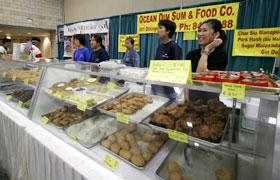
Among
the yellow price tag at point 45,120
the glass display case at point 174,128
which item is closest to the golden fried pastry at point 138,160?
the glass display case at point 174,128

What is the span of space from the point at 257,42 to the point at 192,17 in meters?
1.62

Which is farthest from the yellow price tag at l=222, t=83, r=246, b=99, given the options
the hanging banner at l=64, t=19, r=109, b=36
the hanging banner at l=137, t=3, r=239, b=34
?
the hanging banner at l=64, t=19, r=109, b=36

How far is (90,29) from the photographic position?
21.6ft

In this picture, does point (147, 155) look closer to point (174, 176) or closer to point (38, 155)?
point (174, 176)

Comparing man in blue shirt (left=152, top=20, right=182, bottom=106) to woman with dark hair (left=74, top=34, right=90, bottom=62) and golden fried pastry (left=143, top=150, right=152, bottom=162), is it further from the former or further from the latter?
woman with dark hair (left=74, top=34, right=90, bottom=62)

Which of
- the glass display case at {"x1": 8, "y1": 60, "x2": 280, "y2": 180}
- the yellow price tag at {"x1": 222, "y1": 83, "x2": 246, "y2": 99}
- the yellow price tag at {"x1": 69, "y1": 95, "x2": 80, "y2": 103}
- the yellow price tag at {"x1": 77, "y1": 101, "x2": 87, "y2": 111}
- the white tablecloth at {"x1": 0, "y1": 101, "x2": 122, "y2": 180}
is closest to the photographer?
the yellow price tag at {"x1": 222, "y1": 83, "x2": 246, "y2": 99}

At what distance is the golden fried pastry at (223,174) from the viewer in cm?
96

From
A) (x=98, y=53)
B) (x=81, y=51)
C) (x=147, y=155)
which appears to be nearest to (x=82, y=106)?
(x=147, y=155)

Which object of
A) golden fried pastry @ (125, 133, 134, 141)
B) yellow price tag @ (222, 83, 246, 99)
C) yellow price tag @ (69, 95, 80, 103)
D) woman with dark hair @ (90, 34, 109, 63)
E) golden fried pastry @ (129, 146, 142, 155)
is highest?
woman with dark hair @ (90, 34, 109, 63)

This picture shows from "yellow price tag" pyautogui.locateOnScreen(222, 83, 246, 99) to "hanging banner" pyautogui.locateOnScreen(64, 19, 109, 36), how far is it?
6.05 m

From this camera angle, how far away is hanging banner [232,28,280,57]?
3.30 meters

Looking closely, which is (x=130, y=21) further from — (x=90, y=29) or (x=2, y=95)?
(x=2, y=95)

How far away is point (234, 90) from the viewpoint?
82 centimetres

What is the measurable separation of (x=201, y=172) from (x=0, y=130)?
247 centimetres
